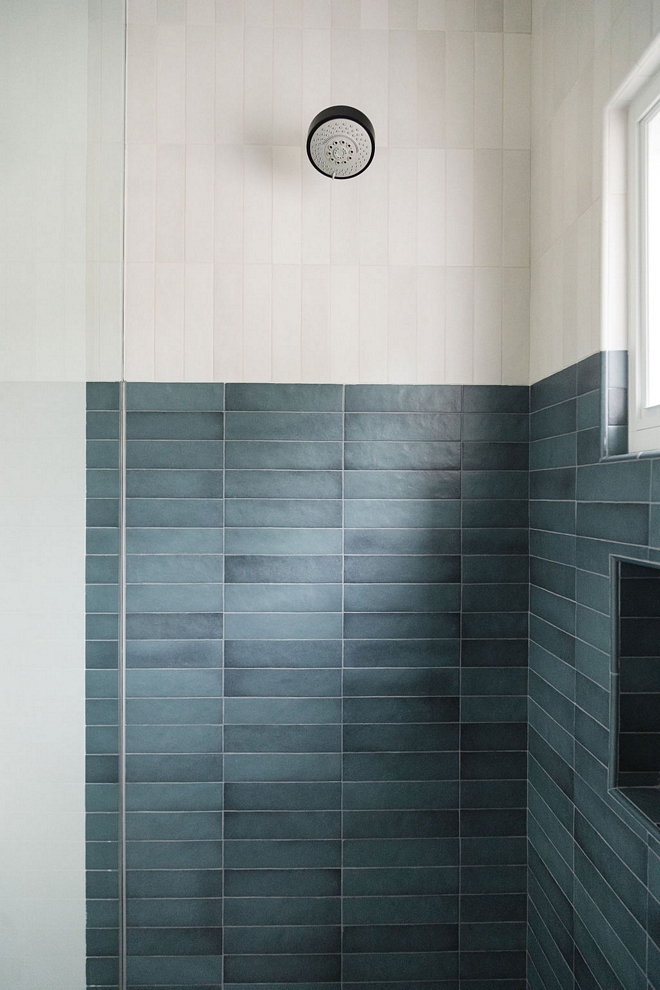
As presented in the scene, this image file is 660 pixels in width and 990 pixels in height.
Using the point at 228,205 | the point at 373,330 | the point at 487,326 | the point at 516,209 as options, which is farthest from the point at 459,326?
the point at 228,205

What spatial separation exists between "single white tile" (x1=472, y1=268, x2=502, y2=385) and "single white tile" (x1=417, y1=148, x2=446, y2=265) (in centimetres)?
13

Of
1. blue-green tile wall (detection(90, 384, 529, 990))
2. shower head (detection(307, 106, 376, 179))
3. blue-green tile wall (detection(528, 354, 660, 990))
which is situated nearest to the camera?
blue-green tile wall (detection(528, 354, 660, 990))

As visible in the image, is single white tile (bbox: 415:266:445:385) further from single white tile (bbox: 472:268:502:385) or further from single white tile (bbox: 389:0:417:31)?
single white tile (bbox: 389:0:417:31)

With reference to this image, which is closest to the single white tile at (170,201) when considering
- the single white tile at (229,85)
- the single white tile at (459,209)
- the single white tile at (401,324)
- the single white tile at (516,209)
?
the single white tile at (229,85)

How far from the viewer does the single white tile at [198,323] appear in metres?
1.58

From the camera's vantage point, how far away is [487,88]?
159 cm

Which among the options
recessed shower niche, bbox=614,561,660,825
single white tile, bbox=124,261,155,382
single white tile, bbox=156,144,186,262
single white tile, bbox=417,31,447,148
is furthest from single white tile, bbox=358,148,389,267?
recessed shower niche, bbox=614,561,660,825

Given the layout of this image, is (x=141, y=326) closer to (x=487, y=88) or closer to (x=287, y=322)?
(x=287, y=322)

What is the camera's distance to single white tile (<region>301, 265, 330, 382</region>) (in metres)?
1.59

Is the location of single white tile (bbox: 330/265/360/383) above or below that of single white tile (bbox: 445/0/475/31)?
below

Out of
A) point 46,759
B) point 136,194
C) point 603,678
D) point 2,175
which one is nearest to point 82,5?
point 2,175

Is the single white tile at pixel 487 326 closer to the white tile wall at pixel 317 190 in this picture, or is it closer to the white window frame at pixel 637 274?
the white tile wall at pixel 317 190

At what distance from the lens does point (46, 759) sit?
A: 43 centimetres

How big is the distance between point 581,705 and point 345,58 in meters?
1.68
